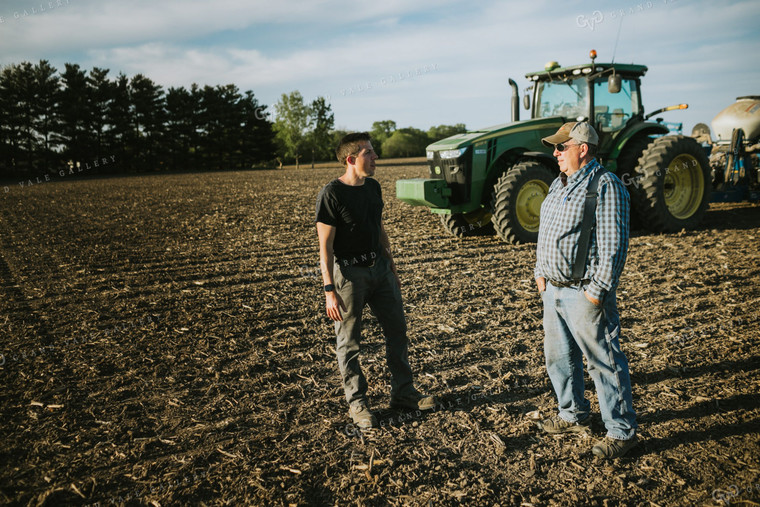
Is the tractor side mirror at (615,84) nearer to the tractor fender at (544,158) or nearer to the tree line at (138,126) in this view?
the tractor fender at (544,158)

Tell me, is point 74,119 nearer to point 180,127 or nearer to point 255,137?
point 180,127

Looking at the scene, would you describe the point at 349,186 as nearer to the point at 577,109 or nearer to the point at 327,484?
the point at 327,484

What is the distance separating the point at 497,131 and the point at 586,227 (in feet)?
19.8

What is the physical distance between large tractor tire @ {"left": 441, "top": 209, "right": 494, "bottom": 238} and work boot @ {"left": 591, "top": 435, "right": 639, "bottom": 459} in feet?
21.4

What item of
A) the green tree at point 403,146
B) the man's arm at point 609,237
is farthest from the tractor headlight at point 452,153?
the green tree at point 403,146

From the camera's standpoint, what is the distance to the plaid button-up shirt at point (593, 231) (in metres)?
2.77

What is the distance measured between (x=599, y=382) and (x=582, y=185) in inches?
44.4

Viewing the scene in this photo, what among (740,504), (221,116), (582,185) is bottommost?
(740,504)

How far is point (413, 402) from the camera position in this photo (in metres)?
3.66

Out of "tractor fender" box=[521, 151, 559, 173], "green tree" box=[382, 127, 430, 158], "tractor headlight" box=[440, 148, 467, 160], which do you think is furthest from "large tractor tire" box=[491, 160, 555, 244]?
"green tree" box=[382, 127, 430, 158]

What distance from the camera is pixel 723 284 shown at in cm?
625

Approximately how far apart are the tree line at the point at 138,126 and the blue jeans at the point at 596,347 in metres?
38.2

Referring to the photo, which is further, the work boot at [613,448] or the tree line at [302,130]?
the tree line at [302,130]

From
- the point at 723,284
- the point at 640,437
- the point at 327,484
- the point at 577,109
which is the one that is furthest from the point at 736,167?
the point at 327,484
